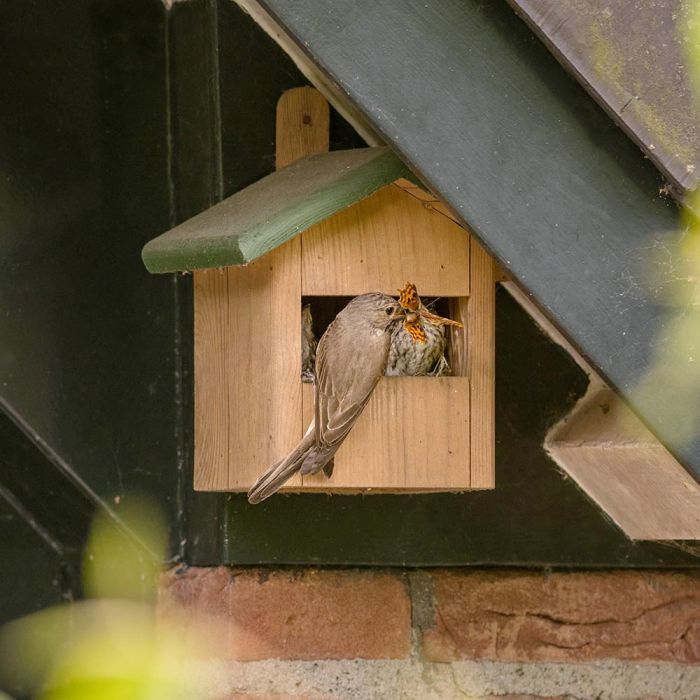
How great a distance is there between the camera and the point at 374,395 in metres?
1.75

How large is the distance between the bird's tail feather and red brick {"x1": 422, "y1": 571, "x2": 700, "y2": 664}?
390 millimetres

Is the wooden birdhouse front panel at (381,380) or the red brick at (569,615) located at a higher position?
the wooden birdhouse front panel at (381,380)

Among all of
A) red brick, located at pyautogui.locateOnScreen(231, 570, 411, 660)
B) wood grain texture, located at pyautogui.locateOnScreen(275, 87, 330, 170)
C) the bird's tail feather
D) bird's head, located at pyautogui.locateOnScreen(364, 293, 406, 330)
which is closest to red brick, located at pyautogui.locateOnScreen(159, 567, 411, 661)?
red brick, located at pyautogui.locateOnScreen(231, 570, 411, 660)

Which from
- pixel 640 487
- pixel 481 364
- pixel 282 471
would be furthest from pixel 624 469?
pixel 282 471

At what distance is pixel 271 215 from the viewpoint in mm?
1631

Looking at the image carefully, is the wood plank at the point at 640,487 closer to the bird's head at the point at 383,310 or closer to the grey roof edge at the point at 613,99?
the bird's head at the point at 383,310

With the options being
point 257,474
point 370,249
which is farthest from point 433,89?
point 257,474

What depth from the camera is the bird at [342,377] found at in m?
1.66

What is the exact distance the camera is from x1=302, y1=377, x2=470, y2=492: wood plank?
67.6 inches


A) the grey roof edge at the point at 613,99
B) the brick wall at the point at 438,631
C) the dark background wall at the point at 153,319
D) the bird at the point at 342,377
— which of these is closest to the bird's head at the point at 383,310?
the bird at the point at 342,377

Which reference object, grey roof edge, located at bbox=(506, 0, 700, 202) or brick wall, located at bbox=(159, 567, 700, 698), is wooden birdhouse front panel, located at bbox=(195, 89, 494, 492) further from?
grey roof edge, located at bbox=(506, 0, 700, 202)

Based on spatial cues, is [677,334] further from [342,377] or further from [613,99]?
[342,377]

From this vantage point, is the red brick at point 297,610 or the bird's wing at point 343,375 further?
the red brick at point 297,610

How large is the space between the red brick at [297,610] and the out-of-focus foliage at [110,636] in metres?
0.04
